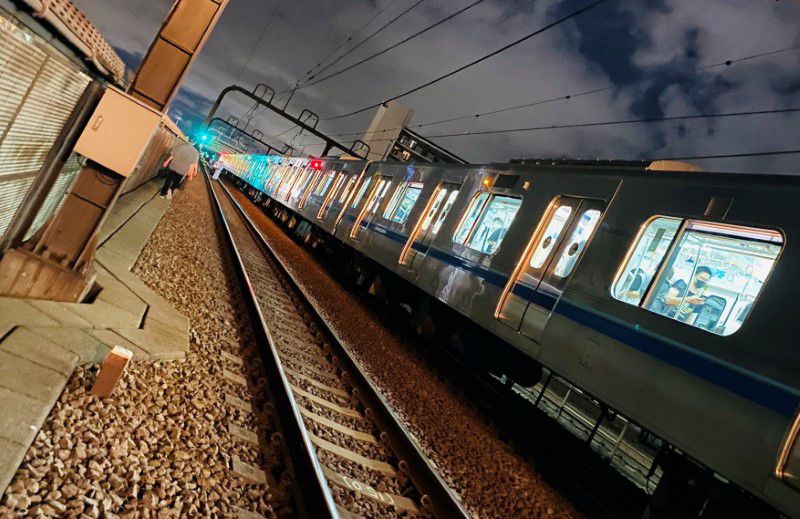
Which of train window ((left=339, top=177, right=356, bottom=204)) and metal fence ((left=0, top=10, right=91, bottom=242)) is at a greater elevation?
train window ((left=339, top=177, right=356, bottom=204))

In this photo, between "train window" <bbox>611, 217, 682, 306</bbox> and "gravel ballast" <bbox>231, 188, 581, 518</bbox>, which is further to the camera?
"train window" <bbox>611, 217, 682, 306</bbox>

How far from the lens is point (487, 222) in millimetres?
7555

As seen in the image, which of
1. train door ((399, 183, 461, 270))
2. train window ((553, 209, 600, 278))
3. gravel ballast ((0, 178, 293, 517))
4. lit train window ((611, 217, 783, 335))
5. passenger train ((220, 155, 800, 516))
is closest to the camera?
gravel ballast ((0, 178, 293, 517))

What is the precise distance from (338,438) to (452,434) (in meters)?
1.64

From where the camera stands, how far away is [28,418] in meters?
2.61

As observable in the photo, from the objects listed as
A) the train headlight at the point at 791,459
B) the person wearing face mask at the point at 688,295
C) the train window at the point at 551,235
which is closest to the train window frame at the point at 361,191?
the train window at the point at 551,235

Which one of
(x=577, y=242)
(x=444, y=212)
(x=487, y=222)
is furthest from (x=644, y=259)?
(x=444, y=212)

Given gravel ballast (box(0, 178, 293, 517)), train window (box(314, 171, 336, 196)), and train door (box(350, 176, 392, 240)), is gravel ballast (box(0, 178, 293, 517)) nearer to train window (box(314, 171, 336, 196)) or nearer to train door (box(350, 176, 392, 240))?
train door (box(350, 176, 392, 240))

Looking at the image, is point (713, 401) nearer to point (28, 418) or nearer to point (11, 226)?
point (28, 418)

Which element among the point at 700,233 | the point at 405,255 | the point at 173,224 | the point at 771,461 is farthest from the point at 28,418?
the point at 173,224

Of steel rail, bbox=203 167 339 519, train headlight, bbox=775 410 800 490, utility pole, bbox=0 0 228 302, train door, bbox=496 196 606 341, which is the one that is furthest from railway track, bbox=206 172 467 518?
train headlight, bbox=775 410 800 490

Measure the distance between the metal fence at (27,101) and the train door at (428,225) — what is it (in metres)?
5.68

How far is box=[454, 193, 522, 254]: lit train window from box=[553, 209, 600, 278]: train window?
47.6 inches

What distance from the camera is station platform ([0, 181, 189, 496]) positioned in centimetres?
260
